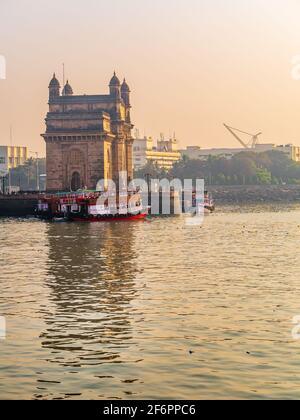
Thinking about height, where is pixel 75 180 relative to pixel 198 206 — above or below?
above

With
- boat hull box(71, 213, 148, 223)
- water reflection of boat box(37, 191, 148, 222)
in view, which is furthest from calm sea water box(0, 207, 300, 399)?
water reflection of boat box(37, 191, 148, 222)

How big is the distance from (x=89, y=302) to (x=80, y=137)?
354 feet

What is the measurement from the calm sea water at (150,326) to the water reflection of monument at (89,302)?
0.05 m

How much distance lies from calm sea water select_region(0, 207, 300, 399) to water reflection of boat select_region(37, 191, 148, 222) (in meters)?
52.6

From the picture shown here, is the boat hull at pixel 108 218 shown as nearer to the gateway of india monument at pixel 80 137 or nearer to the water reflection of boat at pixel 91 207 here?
the water reflection of boat at pixel 91 207

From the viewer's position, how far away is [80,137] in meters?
140

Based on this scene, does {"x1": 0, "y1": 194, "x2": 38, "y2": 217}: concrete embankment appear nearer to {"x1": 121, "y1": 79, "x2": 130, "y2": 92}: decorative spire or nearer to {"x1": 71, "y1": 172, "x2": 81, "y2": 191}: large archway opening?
{"x1": 71, "y1": 172, "x2": 81, "y2": 191}: large archway opening

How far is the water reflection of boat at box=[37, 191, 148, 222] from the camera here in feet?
354

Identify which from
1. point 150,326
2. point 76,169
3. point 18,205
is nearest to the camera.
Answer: point 150,326

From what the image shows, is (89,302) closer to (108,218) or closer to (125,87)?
(108,218)

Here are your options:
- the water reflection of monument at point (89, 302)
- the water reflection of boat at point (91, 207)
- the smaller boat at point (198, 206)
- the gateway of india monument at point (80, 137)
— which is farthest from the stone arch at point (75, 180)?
the water reflection of monument at point (89, 302)

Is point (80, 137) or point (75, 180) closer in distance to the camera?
point (80, 137)

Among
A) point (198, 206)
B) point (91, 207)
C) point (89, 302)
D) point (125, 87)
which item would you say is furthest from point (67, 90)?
point (89, 302)

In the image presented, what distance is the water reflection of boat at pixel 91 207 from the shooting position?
354 feet
